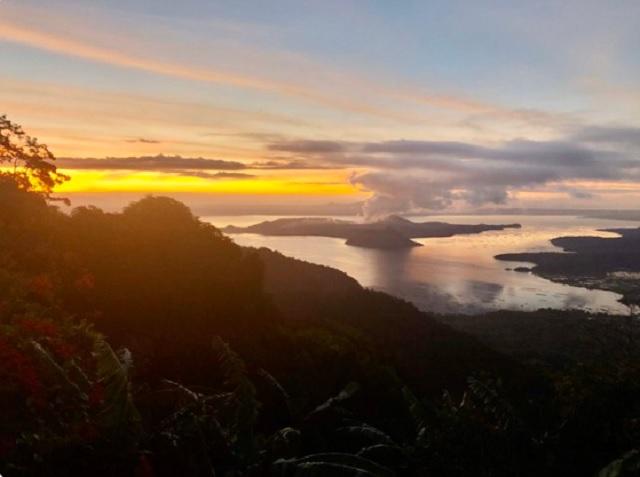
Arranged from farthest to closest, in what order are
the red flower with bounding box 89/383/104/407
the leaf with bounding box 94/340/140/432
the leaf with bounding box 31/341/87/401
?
1. the red flower with bounding box 89/383/104/407
2. the leaf with bounding box 31/341/87/401
3. the leaf with bounding box 94/340/140/432

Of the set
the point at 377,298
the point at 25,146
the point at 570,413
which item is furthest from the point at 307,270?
the point at 570,413

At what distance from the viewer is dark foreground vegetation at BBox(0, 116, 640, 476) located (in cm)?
977

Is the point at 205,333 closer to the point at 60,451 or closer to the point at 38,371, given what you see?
the point at 38,371

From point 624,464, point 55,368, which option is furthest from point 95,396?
point 624,464

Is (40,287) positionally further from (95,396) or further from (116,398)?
(116,398)

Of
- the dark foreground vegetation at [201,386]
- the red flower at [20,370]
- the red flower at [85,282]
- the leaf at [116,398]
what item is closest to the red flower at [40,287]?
the dark foreground vegetation at [201,386]

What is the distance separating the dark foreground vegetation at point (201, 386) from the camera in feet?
32.1

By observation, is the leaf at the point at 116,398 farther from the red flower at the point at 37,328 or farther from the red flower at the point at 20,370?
the red flower at the point at 37,328

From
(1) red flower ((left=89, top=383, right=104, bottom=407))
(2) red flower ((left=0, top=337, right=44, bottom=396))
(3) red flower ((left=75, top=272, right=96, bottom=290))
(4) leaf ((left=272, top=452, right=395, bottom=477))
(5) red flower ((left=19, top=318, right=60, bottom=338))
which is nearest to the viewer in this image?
(4) leaf ((left=272, top=452, right=395, bottom=477))

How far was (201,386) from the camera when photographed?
16.5m

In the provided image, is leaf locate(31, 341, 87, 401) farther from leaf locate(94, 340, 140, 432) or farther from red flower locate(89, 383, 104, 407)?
leaf locate(94, 340, 140, 432)

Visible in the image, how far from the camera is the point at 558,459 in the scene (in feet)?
40.6

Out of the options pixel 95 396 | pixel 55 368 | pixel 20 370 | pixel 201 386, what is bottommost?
pixel 201 386

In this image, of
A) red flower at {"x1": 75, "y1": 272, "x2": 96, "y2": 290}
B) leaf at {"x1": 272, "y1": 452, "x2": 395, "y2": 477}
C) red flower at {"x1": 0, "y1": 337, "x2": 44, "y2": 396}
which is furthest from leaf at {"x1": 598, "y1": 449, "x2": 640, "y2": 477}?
red flower at {"x1": 75, "y1": 272, "x2": 96, "y2": 290}
